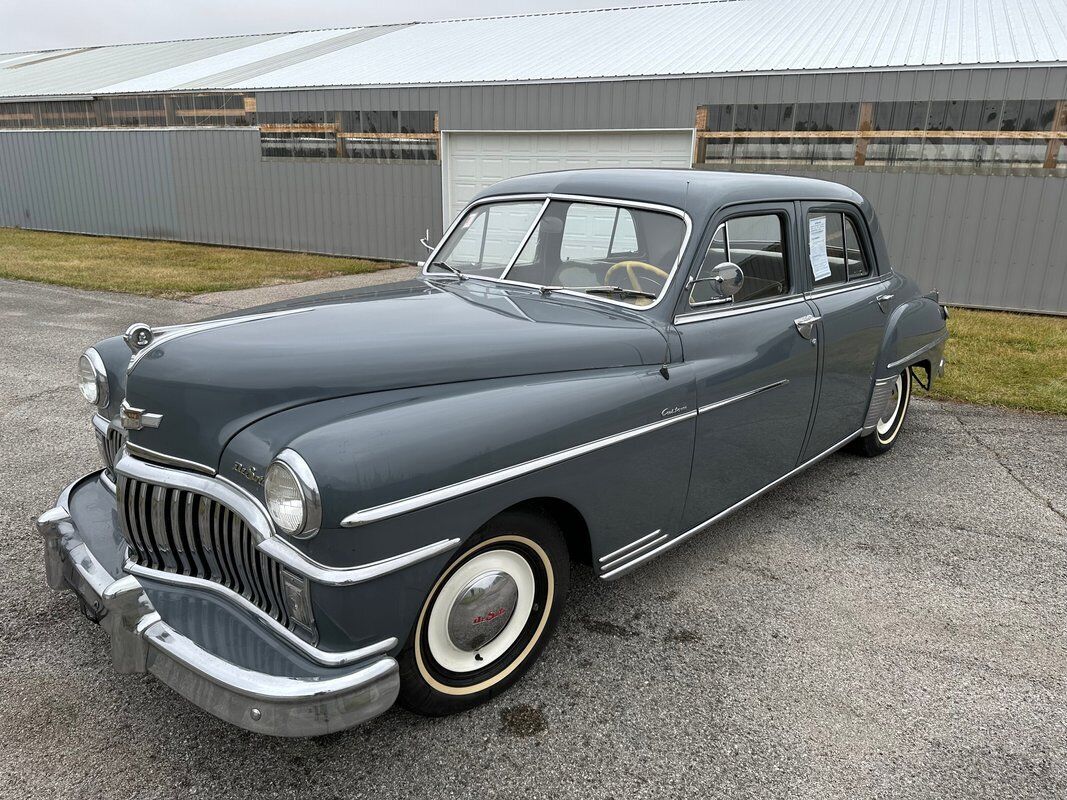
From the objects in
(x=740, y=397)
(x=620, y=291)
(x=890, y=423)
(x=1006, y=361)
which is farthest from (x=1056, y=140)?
(x=620, y=291)

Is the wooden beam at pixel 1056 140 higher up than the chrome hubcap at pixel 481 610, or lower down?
higher up

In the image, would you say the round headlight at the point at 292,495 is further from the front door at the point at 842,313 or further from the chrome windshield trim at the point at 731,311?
the front door at the point at 842,313

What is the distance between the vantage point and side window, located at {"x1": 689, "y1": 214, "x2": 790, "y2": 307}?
321cm

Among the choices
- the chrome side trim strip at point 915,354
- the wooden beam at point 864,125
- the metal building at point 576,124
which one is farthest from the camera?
the wooden beam at point 864,125

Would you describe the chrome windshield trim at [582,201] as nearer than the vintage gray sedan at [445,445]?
No

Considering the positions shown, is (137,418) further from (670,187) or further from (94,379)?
(670,187)

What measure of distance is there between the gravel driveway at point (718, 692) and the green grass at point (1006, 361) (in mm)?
2319

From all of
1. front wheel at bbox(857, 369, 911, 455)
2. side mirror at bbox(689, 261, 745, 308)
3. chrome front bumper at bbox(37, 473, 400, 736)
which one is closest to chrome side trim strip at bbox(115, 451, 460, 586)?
chrome front bumper at bbox(37, 473, 400, 736)

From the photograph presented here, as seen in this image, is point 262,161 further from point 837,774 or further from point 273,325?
point 837,774

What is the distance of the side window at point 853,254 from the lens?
4.24 m

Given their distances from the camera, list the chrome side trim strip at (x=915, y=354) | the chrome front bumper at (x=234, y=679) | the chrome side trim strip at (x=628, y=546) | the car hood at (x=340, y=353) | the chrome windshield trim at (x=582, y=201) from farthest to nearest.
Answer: the chrome side trim strip at (x=915, y=354), the chrome windshield trim at (x=582, y=201), the chrome side trim strip at (x=628, y=546), the car hood at (x=340, y=353), the chrome front bumper at (x=234, y=679)

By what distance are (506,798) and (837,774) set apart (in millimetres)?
1015

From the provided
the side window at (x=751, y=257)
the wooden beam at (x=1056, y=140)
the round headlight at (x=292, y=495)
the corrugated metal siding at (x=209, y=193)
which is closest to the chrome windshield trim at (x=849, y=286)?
the side window at (x=751, y=257)

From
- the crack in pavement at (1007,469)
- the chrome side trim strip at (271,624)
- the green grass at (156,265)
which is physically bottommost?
the green grass at (156,265)
